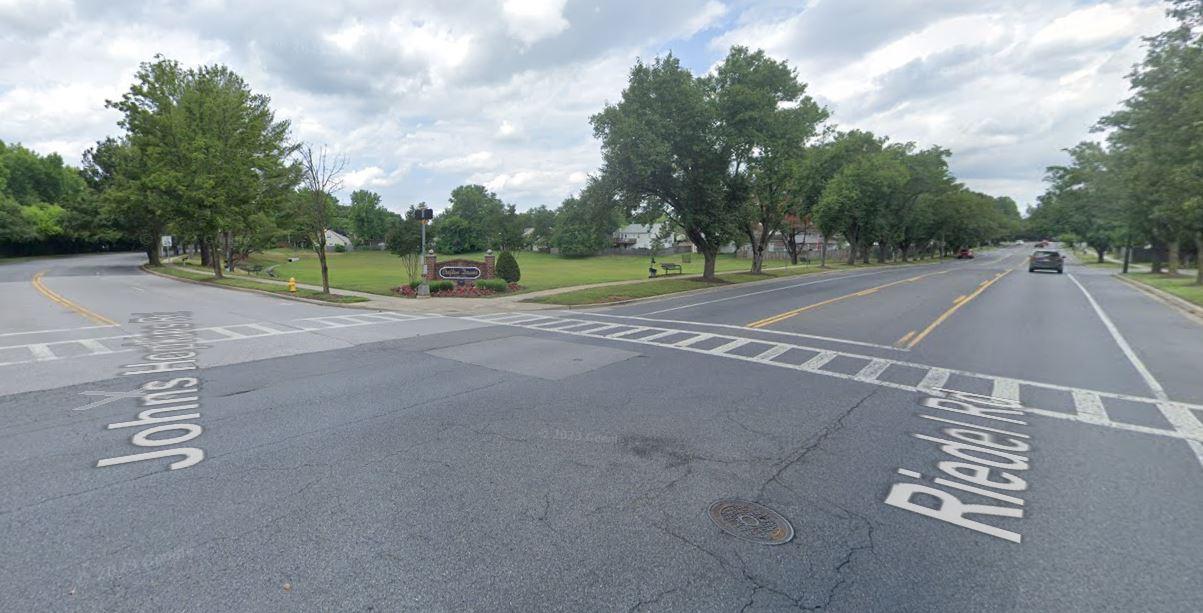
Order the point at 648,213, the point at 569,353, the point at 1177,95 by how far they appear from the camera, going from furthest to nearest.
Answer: the point at 648,213 < the point at 1177,95 < the point at 569,353

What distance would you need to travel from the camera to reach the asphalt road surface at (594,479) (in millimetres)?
3035

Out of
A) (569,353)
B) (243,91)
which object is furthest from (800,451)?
(243,91)

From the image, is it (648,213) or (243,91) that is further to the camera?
(243,91)

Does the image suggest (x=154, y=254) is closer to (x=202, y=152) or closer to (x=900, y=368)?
(x=202, y=152)

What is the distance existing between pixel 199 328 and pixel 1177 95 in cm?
2987

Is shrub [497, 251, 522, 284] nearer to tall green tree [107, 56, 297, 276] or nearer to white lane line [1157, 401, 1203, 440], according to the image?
tall green tree [107, 56, 297, 276]

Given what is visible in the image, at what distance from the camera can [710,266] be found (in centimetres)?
2805

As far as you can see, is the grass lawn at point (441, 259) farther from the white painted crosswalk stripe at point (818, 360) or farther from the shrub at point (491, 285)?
the white painted crosswalk stripe at point (818, 360)

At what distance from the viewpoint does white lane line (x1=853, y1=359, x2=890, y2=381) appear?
26.6ft

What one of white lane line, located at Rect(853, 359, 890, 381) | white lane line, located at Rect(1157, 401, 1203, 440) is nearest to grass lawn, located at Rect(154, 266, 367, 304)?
white lane line, located at Rect(853, 359, 890, 381)

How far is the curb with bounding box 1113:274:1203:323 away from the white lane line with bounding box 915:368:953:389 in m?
12.4

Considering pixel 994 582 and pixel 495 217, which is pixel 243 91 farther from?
pixel 495 217

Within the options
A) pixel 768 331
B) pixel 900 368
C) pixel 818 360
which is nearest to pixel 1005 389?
pixel 900 368

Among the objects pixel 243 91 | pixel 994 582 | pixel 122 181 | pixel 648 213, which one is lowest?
pixel 994 582
